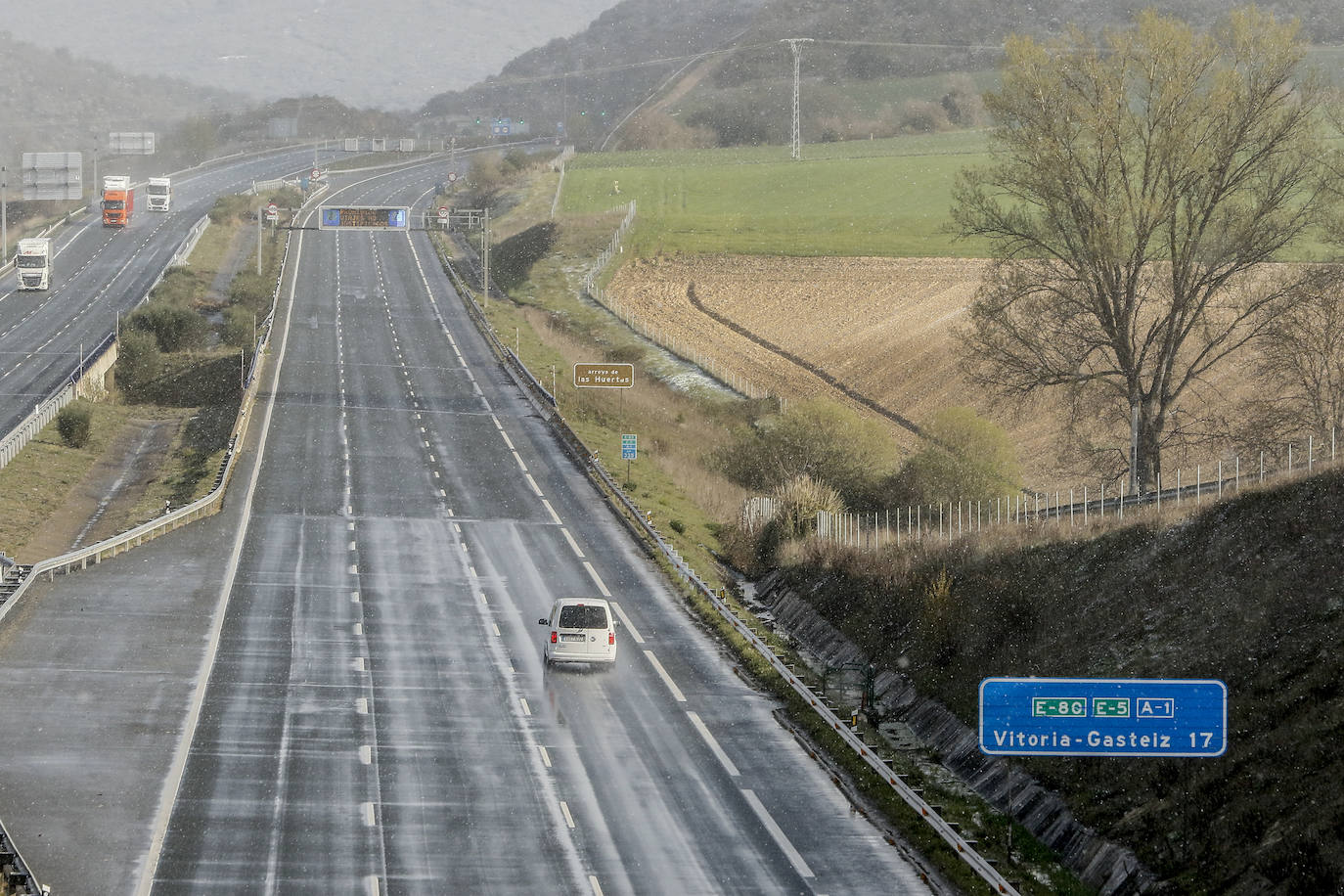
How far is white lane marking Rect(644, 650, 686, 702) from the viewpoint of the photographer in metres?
31.7

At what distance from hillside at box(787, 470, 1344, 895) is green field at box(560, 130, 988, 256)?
55.9 metres

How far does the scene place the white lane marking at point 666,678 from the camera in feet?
104

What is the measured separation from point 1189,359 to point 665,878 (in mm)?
48622

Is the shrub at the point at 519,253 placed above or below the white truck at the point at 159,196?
below

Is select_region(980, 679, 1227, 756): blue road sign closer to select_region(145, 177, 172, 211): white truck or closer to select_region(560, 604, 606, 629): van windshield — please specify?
select_region(560, 604, 606, 629): van windshield

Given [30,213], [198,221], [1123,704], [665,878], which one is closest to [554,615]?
[665,878]

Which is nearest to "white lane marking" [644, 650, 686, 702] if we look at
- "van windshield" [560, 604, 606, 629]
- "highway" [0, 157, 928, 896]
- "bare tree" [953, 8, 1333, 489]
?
"highway" [0, 157, 928, 896]

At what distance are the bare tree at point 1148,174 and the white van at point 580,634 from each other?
66.9 ft

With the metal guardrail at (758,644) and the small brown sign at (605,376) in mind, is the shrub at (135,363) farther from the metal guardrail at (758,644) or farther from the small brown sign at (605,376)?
the small brown sign at (605,376)

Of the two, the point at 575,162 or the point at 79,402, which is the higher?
the point at 575,162

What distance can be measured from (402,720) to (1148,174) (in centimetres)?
2950

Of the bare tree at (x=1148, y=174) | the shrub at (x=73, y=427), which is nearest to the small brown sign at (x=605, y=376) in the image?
the bare tree at (x=1148, y=174)

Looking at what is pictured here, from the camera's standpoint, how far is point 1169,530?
3097 centimetres

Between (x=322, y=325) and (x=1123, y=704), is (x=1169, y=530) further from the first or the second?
(x=322, y=325)
